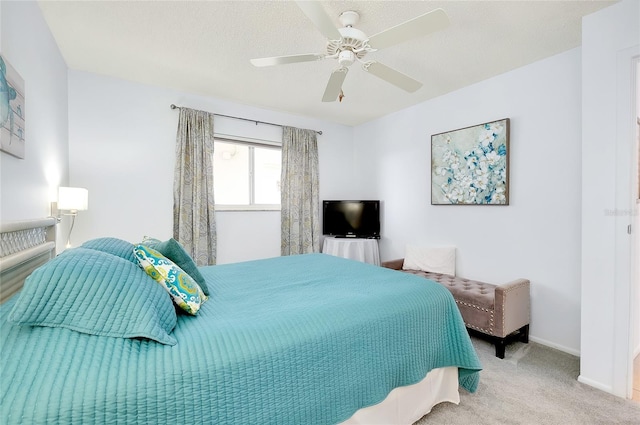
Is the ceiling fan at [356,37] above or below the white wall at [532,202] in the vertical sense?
above

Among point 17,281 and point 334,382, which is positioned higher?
point 17,281

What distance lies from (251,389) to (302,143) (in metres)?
3.56

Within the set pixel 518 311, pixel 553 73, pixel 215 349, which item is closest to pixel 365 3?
pixel 553 73

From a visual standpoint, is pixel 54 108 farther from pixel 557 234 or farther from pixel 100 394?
pixel 557 234

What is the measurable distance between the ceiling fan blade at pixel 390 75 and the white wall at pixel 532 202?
1.27 meters

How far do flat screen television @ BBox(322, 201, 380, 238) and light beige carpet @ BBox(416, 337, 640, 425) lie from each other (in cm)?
221

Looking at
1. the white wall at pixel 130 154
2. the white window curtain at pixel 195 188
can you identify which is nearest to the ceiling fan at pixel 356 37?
the white window curtain at pixel 195 188

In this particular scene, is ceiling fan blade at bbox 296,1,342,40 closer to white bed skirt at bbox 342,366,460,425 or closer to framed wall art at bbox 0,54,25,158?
framed wall art at bbox 0,54,25,158

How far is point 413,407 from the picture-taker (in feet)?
5.21

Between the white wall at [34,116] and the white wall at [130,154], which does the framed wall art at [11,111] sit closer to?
the white wall at [34,116]

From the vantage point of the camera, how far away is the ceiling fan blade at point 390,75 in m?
2.03

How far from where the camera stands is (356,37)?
1.75 meters

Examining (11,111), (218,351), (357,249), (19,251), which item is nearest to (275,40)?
(11,111)

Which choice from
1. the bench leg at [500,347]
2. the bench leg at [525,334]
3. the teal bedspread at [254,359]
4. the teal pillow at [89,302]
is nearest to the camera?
the teal bedspread at [254,359]
